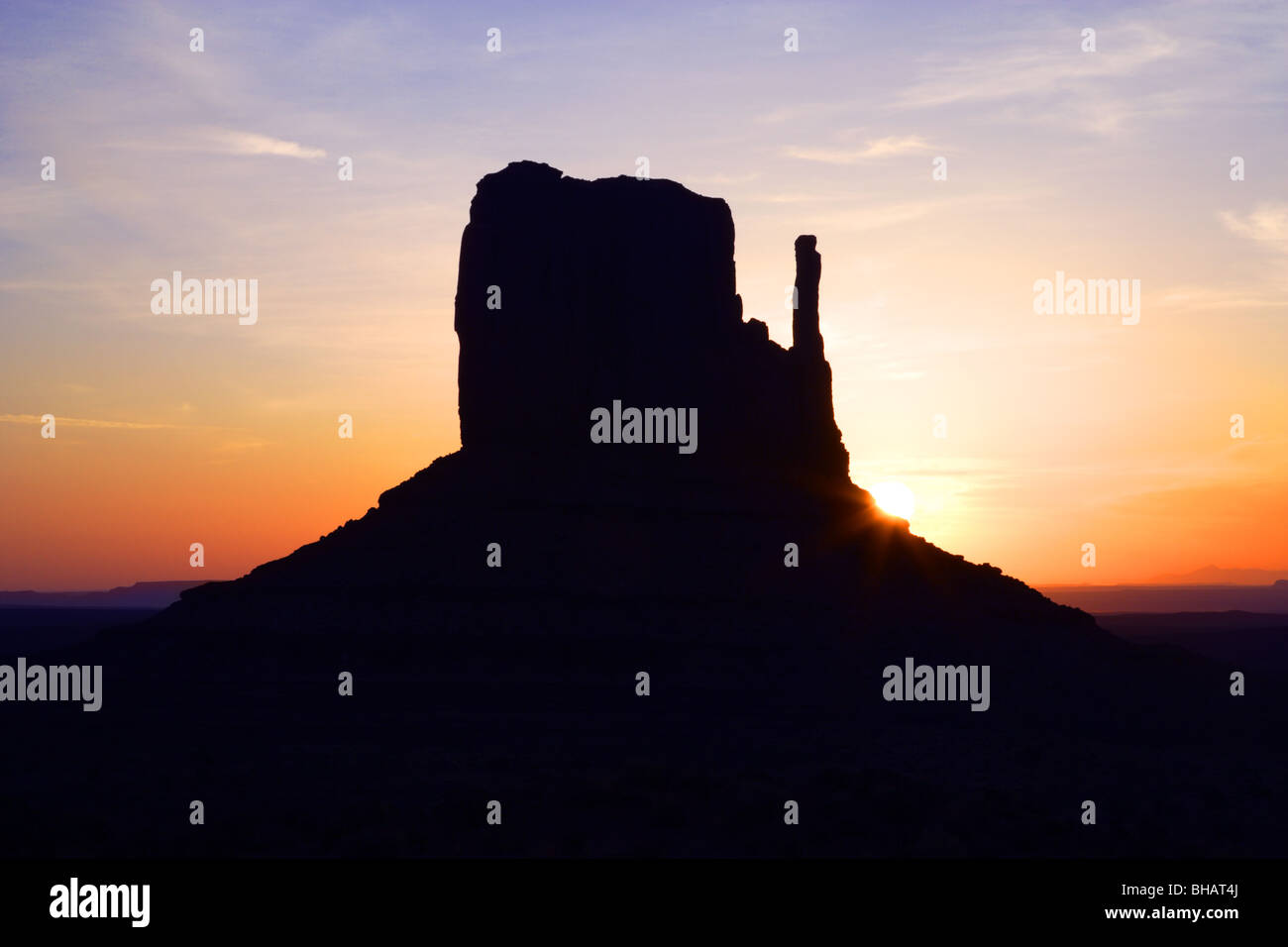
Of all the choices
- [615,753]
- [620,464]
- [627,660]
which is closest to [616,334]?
[620,464]

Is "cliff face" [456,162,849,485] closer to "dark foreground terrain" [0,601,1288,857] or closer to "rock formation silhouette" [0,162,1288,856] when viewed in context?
"rock formation silhouette" [0,162,1288,856]

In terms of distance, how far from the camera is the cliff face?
83562 millimetres

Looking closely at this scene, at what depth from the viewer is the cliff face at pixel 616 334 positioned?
83.6 m

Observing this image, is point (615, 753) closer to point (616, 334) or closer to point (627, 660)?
point (627, 660)

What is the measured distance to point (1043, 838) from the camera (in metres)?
55.3

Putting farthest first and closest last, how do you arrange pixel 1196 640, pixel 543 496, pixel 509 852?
pixel 1196 640
pixel 543 496
pixel 509 852

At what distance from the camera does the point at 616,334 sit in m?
84.9

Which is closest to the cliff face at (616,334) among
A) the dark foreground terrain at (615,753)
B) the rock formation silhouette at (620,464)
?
the rock formation silhouette at (620,464)

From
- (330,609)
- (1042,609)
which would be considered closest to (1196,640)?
(1042,609)

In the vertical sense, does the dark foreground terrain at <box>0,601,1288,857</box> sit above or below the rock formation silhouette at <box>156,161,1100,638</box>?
below

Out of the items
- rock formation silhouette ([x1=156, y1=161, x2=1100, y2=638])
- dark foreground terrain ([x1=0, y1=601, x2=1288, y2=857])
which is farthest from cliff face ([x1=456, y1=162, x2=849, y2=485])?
dark foreground terrain ([x1=0, y1=601, x2=1288, y2=857])

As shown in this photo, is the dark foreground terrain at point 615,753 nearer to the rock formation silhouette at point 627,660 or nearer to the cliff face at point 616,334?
the rock formation silhouette at point 627,660
